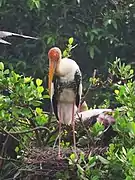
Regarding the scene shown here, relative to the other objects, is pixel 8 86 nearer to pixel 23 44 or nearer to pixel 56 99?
pixel 56 99

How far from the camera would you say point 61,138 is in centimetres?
273

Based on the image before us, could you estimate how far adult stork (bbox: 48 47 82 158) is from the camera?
2.60 meters

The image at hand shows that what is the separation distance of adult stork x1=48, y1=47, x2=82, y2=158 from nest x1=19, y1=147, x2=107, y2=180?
0.18 m

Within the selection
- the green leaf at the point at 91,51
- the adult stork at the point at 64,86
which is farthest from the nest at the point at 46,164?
the green leaf at the point at 91,51

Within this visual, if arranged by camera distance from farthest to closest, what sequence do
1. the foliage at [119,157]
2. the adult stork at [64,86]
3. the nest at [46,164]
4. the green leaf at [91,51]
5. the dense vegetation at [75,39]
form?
the green leaf at [91,51]
the dense vegetation at [75,39]
the adult stork at [64,86]
the nest at [46,164]
the foliage at [119,157]

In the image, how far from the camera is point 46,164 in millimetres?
2418

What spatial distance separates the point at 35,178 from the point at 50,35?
7.70 ft

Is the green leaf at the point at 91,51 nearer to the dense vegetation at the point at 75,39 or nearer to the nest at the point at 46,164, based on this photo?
the dense vegetation at the point at 75,39

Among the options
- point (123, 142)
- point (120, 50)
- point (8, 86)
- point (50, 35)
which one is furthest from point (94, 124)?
point (120, 50)

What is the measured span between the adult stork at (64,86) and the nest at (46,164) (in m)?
0.18

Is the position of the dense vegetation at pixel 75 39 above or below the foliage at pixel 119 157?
above

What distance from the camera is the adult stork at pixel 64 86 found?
260cm

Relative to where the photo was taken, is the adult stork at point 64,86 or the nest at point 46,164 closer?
the nest at point 46,164

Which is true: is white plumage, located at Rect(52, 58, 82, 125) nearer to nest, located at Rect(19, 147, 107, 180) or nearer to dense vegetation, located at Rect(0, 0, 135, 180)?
dense vegetation, located at Rect(0, 0, 135, 180)
